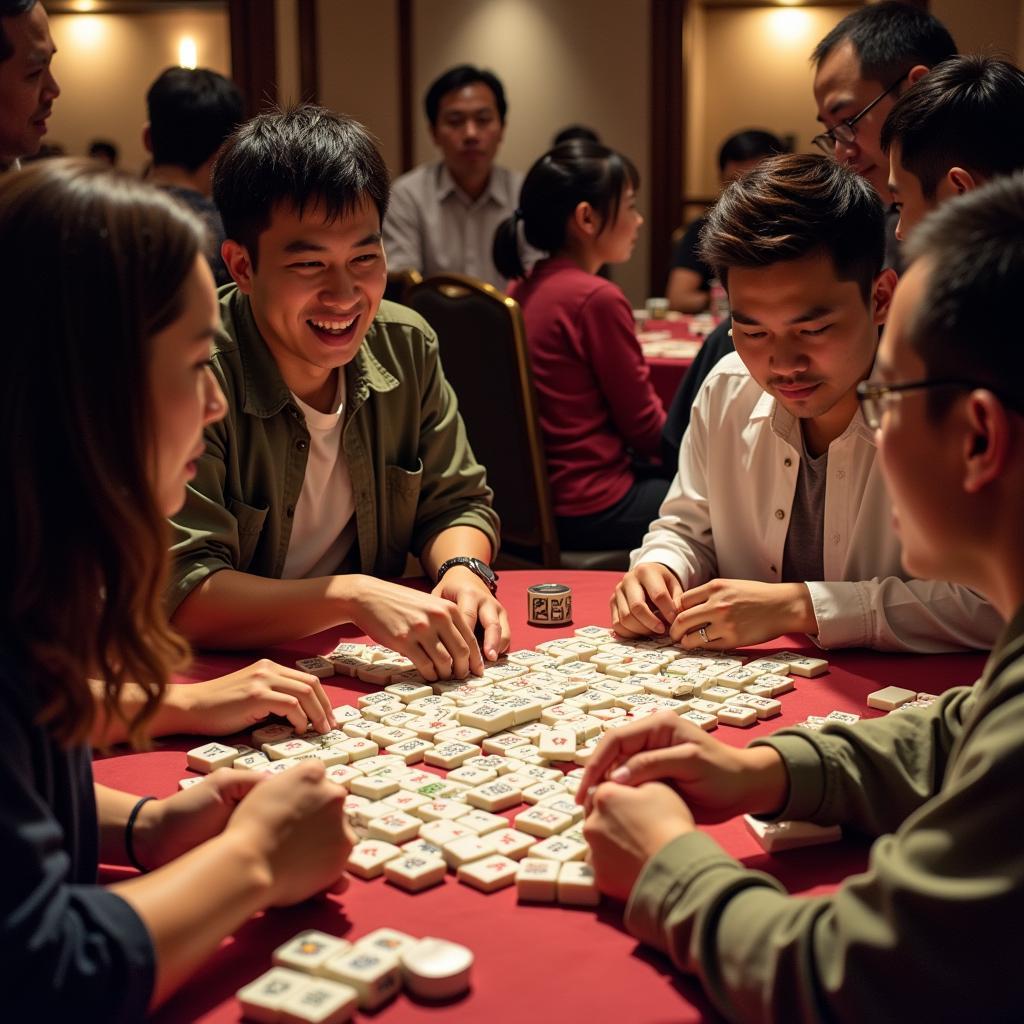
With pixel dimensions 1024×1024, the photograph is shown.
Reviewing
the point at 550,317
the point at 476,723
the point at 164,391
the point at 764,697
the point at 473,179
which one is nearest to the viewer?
the point at 164,391

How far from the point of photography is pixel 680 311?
6621mm

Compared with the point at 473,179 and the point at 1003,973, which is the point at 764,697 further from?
the point at 473,179

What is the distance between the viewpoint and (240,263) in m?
2.23

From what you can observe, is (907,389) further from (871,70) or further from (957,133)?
(871,70)

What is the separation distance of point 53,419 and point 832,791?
0.85 m

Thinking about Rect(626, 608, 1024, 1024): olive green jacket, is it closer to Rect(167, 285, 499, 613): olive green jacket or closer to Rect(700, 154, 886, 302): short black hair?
Rect(700, 154, 886, 302): short black hair

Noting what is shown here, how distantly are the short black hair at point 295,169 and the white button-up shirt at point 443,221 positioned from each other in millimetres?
4370

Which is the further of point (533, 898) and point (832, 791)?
point (832, 791)

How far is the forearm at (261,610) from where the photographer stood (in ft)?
6.39

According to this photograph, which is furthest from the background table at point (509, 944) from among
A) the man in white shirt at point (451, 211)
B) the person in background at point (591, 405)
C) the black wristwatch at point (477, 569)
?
the man in white shirt at point (451, 211)

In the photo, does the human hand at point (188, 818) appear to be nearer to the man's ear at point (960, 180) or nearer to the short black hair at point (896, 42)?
the man's ear at point (960, 180)

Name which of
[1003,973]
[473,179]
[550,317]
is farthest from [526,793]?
[473,179]

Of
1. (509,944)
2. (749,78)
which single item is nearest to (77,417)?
(509,944)

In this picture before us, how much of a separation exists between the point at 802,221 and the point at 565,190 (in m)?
2.11
